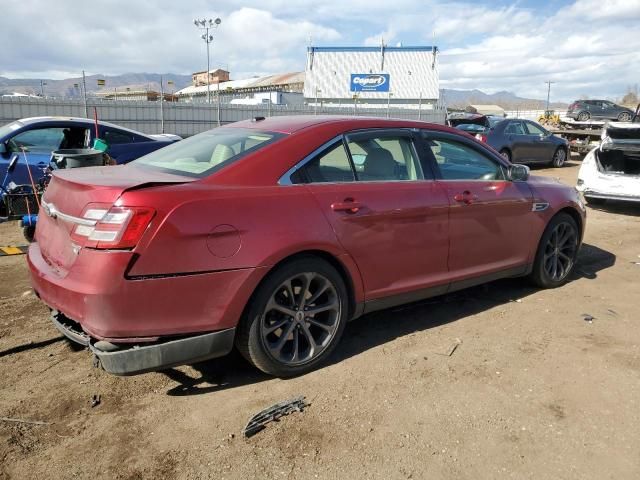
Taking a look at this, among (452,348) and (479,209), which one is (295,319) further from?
(479,209)

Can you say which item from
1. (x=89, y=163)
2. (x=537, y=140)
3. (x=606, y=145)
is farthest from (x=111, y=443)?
(x=537, y=140)

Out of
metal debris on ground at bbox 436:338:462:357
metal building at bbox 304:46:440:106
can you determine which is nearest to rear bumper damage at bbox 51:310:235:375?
metal debris on ground at bbox 436:338:462:357

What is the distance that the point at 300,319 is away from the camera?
3.38 metres

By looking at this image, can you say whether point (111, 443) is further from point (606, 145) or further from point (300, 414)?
point (606, 145)

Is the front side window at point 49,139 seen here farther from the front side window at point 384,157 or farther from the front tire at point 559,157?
the front tire at point 559,157

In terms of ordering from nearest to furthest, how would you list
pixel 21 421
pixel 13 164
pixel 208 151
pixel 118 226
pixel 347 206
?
pixel 118 226
pixel 21 421
pixel 347 206
pixel 208 151
pixel 13 164

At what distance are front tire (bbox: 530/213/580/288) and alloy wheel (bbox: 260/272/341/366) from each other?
97.8 inches

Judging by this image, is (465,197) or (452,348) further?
(465,197)

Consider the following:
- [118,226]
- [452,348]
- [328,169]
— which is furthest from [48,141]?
[452,348]

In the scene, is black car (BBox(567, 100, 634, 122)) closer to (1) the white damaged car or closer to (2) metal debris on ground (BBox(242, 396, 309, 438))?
(1) the white damaged car

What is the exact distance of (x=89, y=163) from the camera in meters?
5.62

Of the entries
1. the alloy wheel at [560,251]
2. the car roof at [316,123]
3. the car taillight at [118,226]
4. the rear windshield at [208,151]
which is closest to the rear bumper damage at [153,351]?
the car taillight at [118,226]

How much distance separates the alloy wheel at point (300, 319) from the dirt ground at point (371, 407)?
183 mm

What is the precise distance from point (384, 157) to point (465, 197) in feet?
2.52
